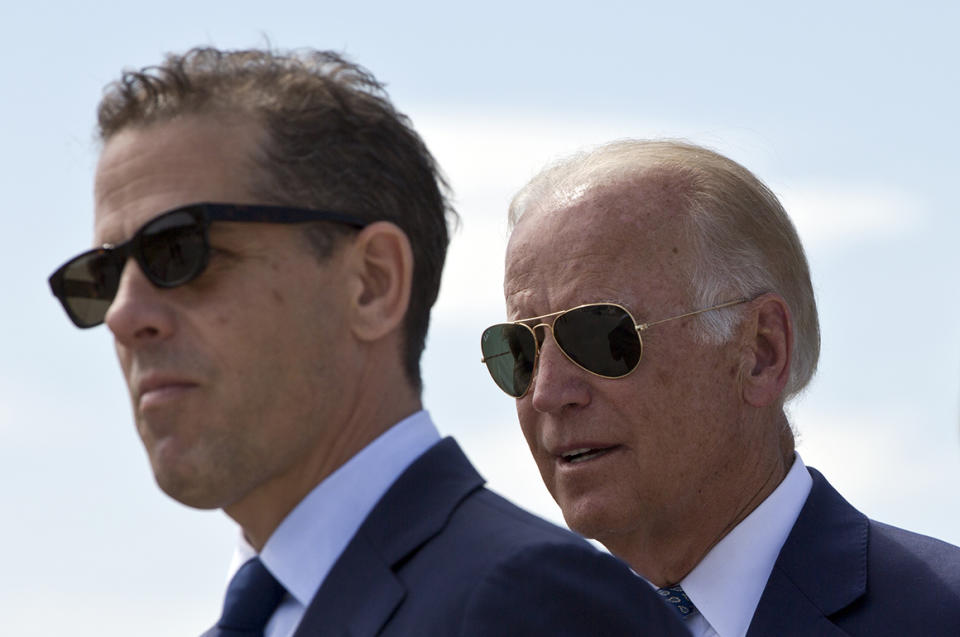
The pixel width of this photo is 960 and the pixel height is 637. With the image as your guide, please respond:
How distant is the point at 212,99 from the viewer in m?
3.78

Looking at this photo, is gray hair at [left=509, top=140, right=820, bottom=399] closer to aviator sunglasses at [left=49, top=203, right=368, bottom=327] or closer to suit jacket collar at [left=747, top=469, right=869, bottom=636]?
suit jacket collar at [left=747, top=469, right=869, bottom=636]

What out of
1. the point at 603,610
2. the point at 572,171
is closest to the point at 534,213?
the point at 572,171

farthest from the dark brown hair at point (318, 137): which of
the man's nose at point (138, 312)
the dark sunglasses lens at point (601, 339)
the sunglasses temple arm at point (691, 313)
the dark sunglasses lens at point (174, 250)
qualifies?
the sunglasses temple arm at point (691, 313)

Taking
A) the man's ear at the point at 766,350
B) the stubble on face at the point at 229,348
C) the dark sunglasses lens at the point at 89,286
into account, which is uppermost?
the dark sunglasses lens at the point at 89,286

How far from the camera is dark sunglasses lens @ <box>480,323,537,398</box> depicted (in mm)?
5926

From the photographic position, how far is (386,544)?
3531mm

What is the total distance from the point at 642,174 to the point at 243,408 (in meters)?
2.83

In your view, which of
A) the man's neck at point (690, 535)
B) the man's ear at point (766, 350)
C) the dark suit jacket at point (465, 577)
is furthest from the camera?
the man's ear at point (766, 350)

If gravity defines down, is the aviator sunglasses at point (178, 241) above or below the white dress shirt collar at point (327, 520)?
above

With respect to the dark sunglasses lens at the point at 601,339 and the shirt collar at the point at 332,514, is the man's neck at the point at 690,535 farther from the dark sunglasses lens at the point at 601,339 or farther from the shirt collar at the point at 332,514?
the shirt collar at the point at 332,514

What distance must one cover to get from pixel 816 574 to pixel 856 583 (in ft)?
0.41

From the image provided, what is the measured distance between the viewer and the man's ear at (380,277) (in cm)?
366

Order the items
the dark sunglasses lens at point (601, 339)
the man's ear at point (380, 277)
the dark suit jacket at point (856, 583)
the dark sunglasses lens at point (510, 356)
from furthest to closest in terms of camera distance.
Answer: the dark sunglasses lens at point (510, 356), the dark sunglasses lens at point (601, 339), the dark suit jacket at point (856, 583), the man's ear at point (380, 277)

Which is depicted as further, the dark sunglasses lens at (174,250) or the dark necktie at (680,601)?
the dark necktie at (680,601)
